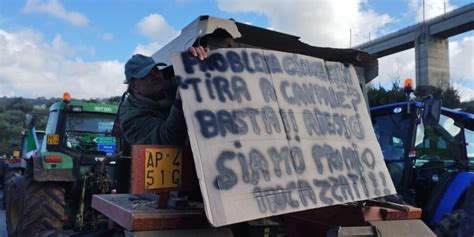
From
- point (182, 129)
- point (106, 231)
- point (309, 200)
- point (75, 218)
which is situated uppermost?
point (182, 129)

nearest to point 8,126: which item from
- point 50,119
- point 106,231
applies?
point 50,119

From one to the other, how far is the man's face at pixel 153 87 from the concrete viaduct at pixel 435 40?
35.7 metres

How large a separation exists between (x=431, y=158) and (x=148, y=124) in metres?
4.41

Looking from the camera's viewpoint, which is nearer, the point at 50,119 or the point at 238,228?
the point at 238,228

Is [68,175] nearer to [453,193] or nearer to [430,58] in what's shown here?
[453,193]

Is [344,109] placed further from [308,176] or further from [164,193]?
[164,193]

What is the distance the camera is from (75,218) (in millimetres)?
7762

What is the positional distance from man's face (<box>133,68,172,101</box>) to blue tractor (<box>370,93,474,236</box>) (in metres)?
3.57

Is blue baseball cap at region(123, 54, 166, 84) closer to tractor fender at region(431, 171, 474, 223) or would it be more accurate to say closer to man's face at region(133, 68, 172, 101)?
man's face at region(133, 68, 172, 101)

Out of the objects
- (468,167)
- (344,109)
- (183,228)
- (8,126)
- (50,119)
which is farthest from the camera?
(8,126)

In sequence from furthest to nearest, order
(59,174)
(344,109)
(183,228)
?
(59,174) < (344,109) < (183,228)

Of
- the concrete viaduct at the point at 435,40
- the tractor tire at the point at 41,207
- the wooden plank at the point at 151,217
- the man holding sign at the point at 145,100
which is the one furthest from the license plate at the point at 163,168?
the concrete viaduct at the point at 435,40

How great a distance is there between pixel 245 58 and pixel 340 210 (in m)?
1.45

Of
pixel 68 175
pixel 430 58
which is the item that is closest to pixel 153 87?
pixel 68 175
